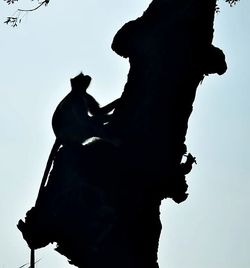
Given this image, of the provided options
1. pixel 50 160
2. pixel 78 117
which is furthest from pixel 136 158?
Answer: pixel 50 160

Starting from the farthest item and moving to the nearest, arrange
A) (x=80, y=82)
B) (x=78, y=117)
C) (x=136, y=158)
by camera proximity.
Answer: (x=80, y=82) < (x=78, y=117) < (x=136, y=158)

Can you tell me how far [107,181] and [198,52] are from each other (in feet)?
4.73

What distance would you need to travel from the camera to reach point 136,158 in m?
5.46

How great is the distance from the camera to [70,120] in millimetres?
5715

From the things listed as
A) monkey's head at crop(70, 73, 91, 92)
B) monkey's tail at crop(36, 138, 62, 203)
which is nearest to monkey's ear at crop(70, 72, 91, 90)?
monkey's head at crop(70, 73, 91, 92)

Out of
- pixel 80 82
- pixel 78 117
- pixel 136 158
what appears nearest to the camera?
pixel 136 158

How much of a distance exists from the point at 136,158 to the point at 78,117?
0.66m

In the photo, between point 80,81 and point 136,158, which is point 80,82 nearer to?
point 80,81

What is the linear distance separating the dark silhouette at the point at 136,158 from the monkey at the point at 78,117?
3 centimetres

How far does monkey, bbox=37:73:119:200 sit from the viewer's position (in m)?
5.59

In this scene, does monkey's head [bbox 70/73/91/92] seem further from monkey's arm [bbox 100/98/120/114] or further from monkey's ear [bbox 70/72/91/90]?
monkey's arm [bbox 100/98/120/114]

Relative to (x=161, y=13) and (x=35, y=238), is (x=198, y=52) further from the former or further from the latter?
(x=35, y=238)

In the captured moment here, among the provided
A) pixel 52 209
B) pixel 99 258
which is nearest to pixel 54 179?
pixel 52 209

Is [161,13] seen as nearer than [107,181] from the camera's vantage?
No
